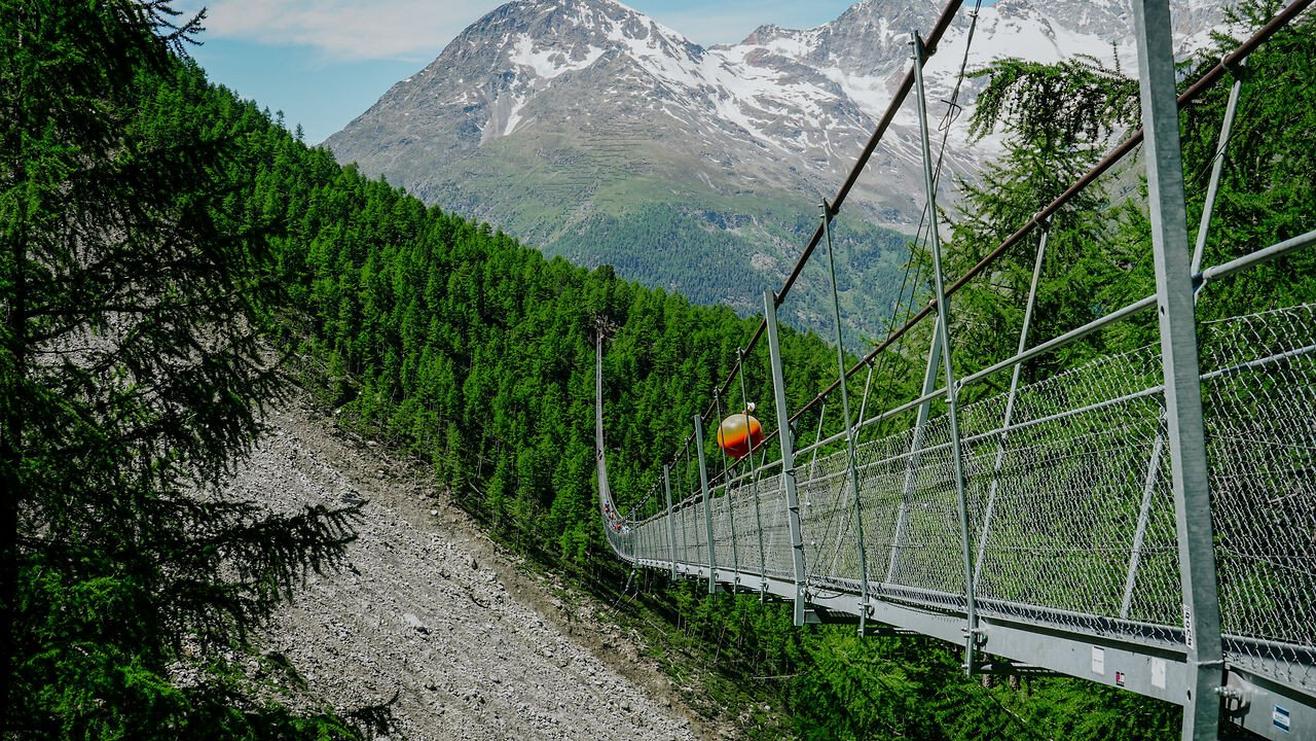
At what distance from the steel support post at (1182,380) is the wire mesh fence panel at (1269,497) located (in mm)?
148

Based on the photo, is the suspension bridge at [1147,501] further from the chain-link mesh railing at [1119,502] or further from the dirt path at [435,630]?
the dirt path at [435,630]

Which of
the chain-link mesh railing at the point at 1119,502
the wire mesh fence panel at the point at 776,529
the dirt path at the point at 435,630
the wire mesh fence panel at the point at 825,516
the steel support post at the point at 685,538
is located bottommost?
the dirt path at the point at 435,630

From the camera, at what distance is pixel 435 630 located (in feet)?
96.2

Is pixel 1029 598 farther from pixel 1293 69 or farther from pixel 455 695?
pixel 455 695

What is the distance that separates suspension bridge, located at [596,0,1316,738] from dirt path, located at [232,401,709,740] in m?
16.7

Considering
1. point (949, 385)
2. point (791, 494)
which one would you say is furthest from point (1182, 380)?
point (791, 494)

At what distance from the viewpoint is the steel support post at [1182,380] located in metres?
2.07

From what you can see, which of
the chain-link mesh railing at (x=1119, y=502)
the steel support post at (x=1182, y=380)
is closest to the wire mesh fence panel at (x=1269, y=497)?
the chain-link mesh railing at (x=1119, y=502)

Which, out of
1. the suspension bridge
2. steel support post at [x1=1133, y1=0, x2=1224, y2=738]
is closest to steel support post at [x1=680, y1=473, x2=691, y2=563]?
the suspension bridge

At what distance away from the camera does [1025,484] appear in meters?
3.66

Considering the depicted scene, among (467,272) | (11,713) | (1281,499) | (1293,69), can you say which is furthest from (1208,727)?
(467,272)

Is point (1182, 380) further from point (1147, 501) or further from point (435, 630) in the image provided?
point (435, 630)

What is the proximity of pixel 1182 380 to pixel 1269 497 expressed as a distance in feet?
2.14

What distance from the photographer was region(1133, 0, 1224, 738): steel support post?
6.80ft
